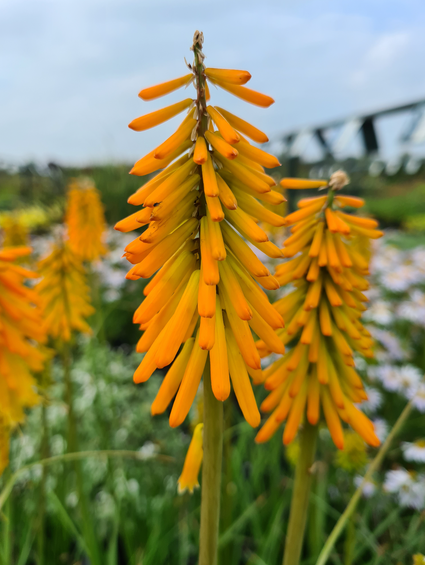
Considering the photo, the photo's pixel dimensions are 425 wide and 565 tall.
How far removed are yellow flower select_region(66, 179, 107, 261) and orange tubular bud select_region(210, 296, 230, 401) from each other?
2.76m

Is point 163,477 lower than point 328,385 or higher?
lower

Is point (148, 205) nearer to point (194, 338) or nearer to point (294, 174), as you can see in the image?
point (194, 338)

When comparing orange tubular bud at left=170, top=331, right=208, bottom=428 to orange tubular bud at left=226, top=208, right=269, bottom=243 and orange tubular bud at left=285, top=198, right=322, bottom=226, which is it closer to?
orange tubular bud at left=226, top=208, right=269, bottom=243

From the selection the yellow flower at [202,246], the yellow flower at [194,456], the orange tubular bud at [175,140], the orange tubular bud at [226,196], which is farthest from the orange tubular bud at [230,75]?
the yellow flower at [194,456]

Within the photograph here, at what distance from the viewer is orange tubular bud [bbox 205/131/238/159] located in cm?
90

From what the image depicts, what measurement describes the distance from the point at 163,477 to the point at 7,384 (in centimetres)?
219

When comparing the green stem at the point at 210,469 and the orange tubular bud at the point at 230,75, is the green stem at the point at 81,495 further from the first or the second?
the orange tubular bud at the point at 230,75

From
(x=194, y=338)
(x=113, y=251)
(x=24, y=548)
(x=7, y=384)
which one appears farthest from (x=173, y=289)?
(x=113, y=251)

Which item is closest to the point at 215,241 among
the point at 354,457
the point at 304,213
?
the point at 304,213

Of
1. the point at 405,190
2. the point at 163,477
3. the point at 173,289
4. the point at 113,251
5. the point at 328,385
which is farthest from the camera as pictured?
the point at 405,190

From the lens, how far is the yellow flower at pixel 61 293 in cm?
257

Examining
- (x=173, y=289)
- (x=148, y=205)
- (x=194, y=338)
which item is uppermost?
(x=148, y=205)

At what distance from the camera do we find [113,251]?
24.0 ft

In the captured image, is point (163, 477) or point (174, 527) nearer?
point (174, 527)
